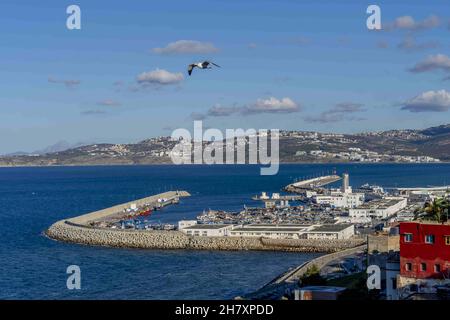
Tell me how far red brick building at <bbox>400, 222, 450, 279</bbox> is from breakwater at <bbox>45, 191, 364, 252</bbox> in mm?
22719

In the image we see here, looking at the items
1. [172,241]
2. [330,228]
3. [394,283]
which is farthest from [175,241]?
[394,283]

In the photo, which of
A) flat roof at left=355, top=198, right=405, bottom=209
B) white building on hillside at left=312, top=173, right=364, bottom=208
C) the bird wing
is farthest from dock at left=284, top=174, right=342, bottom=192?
the bird wing

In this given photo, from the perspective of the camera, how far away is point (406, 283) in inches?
596

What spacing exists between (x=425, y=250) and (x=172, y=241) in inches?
1102

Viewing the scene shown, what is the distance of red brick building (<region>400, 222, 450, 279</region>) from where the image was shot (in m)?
14.4

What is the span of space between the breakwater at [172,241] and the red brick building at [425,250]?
22.7 meters

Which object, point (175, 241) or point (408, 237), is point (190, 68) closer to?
point (408, 237)

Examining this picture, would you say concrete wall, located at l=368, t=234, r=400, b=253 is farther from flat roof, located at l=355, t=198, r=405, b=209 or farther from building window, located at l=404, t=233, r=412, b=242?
flat roof, located at l=355, t=198, r=405, b=209

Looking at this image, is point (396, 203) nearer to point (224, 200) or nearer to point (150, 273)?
point (224, 200)

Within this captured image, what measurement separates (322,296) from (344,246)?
78.1 feet

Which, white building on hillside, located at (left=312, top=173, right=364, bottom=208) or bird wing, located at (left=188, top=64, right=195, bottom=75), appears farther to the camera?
white building on hillside, located at (left=312, top=173, right=364, bottom=208)

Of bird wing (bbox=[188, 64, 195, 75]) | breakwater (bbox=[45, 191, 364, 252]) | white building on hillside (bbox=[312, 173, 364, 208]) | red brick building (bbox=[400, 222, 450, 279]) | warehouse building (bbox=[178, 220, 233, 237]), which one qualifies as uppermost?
bird wing (bbox=[188, 64, 195, 75])

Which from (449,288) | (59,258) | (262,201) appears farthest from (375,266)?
(262,201)

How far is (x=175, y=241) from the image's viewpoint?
41469 mm
